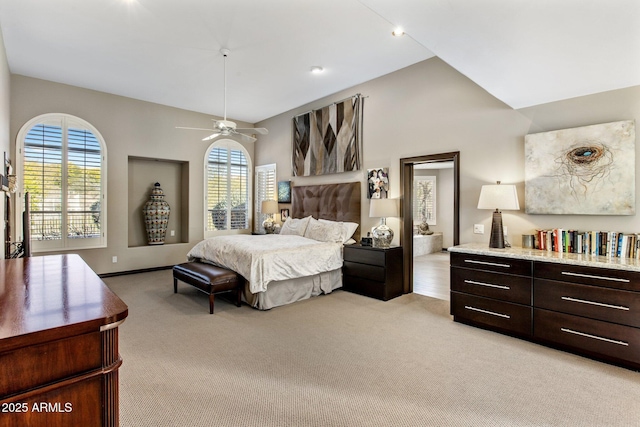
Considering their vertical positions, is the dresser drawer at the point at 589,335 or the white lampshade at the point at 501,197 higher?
the white lampshade at the point at 501,197

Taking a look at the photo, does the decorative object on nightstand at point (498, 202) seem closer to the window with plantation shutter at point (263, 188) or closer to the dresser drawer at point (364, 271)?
the dresser drawer at point (364, 271)

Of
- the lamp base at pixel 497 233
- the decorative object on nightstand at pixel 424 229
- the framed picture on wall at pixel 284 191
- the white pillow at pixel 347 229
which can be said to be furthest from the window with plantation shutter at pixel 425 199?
the lamp base at pixel 497 233

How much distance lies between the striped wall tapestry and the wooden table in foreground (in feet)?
15.4

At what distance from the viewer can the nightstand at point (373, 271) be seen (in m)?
4.52

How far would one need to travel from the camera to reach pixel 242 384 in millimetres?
2410

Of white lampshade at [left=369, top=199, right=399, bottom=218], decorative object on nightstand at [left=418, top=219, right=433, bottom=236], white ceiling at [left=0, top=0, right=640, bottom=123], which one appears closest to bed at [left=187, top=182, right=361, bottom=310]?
white lampshade at [left=369, top=199, right=399, bottom=218]

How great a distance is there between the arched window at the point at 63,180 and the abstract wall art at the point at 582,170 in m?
6.59

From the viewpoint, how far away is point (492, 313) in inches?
132

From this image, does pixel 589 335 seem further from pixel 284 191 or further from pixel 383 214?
pixel 284 191

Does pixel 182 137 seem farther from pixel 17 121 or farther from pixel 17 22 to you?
pixel 17 22

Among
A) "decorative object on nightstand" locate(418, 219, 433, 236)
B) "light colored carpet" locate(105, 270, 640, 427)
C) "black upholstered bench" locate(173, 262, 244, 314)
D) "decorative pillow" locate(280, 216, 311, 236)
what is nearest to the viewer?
"light colored carpet" locate(105, 270, 640, 427)

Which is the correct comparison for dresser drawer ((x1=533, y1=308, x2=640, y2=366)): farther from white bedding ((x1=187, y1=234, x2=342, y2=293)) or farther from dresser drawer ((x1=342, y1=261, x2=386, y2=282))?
white bedding ((x1=187, y1=234, x2=342, y2=293))

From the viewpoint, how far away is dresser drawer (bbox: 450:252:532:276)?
3151 millimetres

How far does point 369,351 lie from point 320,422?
105cm
